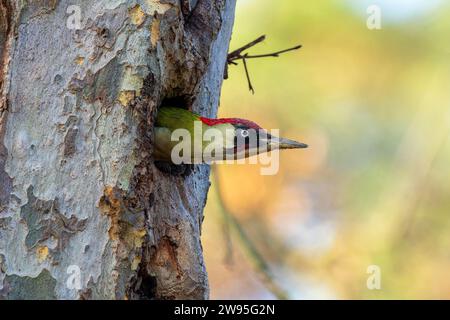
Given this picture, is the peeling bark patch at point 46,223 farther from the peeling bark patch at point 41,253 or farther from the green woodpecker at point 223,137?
the green woodpecker at point 223,137

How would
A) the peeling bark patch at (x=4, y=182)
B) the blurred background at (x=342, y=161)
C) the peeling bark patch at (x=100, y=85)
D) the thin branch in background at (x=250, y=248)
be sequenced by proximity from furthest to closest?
1. the blurred background at (x=342, y=161)
2. the thin branch in background at (x=250, y=248)
3. the peeling bark patch at (x=100, y=85)
4. the peeling bark patch at (x=4, y=182)

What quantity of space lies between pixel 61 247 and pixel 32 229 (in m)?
0.13

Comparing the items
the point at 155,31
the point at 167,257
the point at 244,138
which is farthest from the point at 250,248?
the point at 155,31

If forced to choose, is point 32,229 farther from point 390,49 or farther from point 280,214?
point 390,49

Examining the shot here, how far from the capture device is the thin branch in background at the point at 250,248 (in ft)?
19.2

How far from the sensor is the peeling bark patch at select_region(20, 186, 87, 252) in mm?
2713

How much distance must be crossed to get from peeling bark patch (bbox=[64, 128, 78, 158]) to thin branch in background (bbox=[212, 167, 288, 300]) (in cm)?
300

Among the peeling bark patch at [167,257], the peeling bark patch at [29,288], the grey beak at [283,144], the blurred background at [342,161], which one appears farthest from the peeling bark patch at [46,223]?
the blurred background at [342,161]

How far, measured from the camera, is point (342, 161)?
7.38 m

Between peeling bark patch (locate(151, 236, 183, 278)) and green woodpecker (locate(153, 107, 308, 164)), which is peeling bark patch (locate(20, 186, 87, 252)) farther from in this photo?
green woodpecker (locate(153, 107, 308, 164))

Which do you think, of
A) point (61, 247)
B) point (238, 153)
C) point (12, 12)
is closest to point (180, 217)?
point (238, 153)

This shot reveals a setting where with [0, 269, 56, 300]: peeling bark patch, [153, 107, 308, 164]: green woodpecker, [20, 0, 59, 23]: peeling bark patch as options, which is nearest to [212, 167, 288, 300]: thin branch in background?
[153, 107, 308, 164]: green woodpecker

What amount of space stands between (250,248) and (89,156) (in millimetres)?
3639
